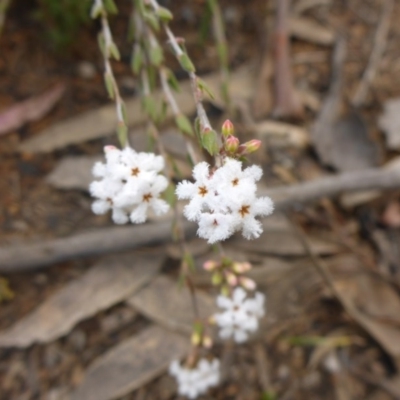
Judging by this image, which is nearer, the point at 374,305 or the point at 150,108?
the point at 150,108

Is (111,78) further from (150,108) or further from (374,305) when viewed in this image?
(374,305)

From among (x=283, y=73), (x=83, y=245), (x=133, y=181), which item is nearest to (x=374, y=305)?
(x=283, y=73)

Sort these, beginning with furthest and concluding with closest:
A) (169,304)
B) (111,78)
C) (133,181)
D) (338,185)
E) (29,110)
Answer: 1. (29,110)
2. (338,185)
3. (169,304)
4. (111,78)
5. (133,181)

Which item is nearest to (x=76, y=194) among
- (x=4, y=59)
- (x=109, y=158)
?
(x=4, y=59)

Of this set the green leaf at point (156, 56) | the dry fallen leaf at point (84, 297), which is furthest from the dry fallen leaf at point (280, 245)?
the green leaf at point (156, 56)

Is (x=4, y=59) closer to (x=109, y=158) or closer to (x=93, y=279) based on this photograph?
(x=93, y=279)

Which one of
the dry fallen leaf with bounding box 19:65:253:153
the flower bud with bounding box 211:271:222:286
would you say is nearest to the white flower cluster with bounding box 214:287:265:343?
the flower bud with bounding box 211:271:222:286

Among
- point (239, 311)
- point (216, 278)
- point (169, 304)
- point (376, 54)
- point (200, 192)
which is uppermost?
point (200, 192)
